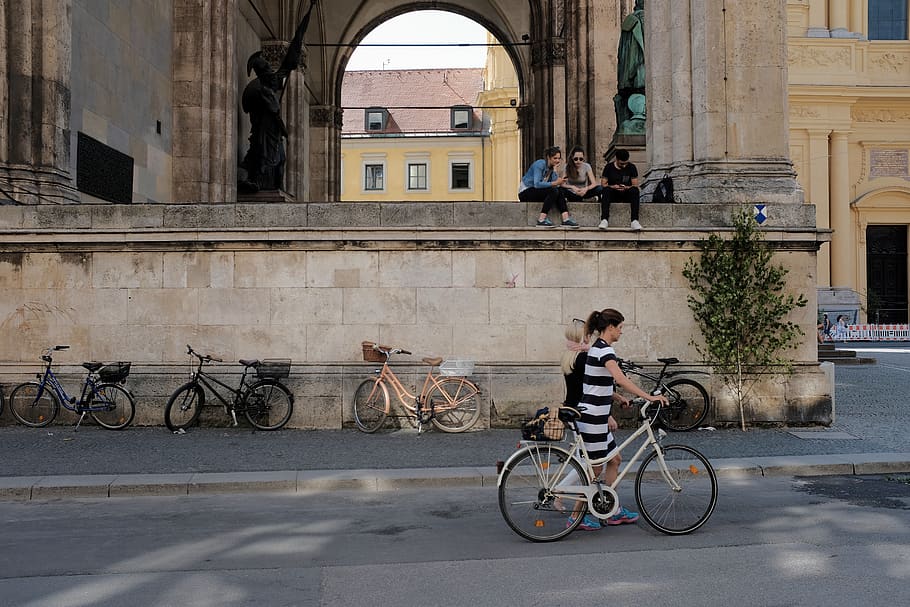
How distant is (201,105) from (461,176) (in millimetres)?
50781

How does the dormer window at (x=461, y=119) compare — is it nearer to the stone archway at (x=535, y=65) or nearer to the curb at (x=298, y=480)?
the stone archway at (x=535, y=65)

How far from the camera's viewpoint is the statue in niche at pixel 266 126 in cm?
2319

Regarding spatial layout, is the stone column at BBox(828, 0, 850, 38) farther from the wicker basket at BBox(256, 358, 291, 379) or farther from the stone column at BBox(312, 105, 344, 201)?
the wicker basket at BBox(256, 358, 291, 379)

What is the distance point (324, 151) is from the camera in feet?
121

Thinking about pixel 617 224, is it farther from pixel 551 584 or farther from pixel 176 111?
pixel 176 111

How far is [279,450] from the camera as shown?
35.6ft

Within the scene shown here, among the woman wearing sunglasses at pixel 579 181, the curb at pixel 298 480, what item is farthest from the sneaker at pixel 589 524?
the woman wearing sunglasses at pixel 579 181

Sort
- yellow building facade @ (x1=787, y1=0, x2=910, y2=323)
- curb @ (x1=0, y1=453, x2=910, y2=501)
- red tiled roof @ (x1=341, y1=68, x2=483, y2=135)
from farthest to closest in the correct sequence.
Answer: red tiled roof @ (x1=341, y1=68, x2=483, y2=135), yellow building facade @ (x1=787, y1=0, x2=910, y2=323), curb @ (x1=0, y1=453, x2=910, y2=501)

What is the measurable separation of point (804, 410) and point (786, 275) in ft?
5.83

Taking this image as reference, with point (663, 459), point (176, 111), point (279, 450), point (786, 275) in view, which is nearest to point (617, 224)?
point (786, 275)

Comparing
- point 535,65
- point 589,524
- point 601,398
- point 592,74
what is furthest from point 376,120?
point 589,524

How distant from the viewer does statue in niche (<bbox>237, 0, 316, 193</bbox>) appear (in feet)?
76.1

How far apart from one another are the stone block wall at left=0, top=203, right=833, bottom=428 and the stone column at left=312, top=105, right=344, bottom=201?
76.8ft

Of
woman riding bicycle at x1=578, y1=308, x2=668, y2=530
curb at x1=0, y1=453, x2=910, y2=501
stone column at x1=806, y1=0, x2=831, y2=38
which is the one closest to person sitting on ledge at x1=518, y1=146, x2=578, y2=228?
curb at x1=0, y1=453, x2=910, y2=501
